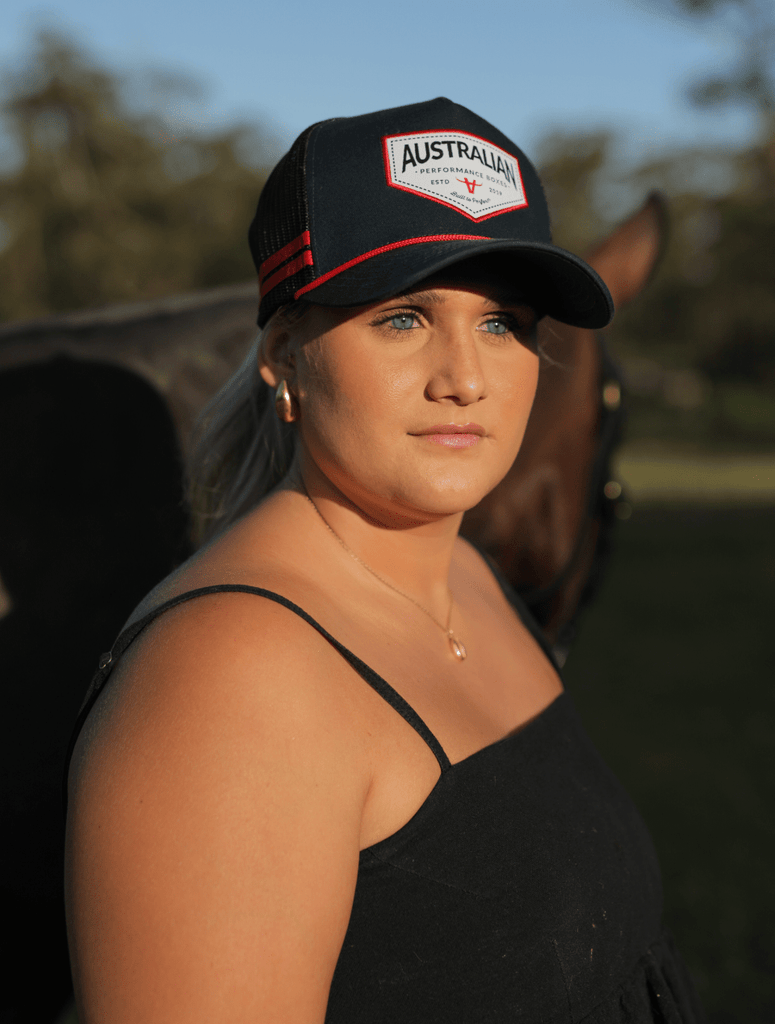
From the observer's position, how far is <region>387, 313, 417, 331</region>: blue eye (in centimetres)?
130

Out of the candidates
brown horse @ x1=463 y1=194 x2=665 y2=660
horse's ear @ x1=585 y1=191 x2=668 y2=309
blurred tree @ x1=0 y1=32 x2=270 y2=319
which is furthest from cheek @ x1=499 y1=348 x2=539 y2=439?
blurred tree @ x1=0 y1=32 x2=270 y2=319

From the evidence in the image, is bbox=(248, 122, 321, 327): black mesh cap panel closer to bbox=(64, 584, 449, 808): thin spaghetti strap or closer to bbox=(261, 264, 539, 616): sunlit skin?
bbox=(261, 264, 539, 616): sunlit skin

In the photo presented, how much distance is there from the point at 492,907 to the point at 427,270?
2.79ft

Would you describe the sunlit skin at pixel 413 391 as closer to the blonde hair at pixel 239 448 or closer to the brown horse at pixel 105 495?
the blonde hair at pixel 239 448

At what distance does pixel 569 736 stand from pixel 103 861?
0.87m

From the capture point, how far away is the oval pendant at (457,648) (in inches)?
61.2

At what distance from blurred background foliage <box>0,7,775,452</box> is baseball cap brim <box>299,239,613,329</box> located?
32.8 feet

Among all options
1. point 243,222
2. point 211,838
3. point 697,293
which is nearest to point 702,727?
point 211,838

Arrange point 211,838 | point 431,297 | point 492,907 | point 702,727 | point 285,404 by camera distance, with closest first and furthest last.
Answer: point 211,838, point 492,907, point 431,297, point 285,404, point 702,727

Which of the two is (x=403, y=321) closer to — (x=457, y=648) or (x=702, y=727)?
(x=457, y=648)

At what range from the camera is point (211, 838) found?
943 millimetres

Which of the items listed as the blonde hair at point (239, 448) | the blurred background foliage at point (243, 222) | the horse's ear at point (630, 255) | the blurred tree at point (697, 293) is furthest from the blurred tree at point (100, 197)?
the blonde hair at point (239, 448)

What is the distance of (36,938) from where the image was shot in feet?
5.22

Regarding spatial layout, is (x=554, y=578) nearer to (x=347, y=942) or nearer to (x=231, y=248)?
(x=347, y=942)
